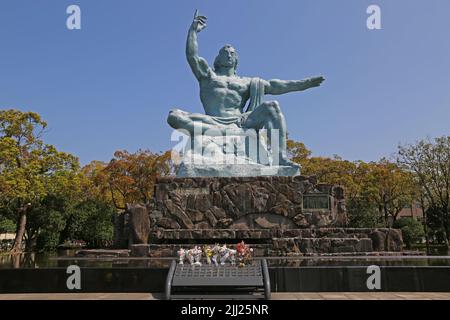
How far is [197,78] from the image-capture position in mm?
13664

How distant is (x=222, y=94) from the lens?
13.5 meters

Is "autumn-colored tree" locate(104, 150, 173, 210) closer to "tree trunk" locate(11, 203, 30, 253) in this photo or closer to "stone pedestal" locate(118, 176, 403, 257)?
"tree trunk" locate(11, 203, 30, 253)

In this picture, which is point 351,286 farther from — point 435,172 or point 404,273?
point 435,172

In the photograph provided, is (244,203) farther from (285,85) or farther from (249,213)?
(285,85)

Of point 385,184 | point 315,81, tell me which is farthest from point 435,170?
point 315,81

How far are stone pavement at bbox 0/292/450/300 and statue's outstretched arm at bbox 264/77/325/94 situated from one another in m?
8.34

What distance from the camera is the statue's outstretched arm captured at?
1343cm

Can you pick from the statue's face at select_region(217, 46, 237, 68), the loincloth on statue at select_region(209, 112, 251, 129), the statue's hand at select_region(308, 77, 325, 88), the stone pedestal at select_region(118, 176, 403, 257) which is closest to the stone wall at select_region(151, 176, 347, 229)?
the stone pedestal at select_region(118, 176, 403, 257)

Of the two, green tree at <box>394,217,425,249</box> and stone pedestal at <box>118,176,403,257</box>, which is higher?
stone pedestal at <box>118,176,403,257</box>

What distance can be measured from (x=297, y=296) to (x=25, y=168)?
1735 cm

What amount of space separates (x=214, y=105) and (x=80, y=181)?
452 inches

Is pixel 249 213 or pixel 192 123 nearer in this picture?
pixel 249 213
